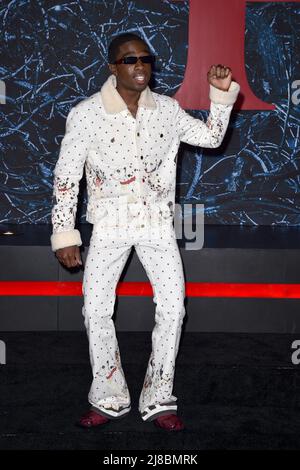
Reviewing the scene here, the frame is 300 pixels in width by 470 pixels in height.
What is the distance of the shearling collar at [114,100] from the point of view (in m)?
3.16

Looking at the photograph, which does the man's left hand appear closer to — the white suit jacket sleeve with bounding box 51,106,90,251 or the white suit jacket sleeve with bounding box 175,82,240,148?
the white suit jacket sleeve with bounding box 175,82,240,148

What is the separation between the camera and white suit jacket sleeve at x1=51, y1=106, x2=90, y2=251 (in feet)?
10.3

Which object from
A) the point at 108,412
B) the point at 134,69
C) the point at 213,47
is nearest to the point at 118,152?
the point at 134,69

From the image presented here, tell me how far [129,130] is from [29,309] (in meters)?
1.74

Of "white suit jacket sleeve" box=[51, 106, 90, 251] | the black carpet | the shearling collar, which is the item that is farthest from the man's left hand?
the black carpet

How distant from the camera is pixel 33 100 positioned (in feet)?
17.7

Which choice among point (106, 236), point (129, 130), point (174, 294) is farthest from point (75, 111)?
point (174, 294)

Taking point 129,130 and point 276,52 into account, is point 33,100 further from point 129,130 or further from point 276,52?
point 129,130

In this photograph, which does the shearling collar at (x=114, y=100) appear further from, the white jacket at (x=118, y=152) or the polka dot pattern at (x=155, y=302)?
the polka dot pattern at (x=155, y=302)

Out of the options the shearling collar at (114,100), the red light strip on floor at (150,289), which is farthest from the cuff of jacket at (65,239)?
the red light strip on floor at (150,289)

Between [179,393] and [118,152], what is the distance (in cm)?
117

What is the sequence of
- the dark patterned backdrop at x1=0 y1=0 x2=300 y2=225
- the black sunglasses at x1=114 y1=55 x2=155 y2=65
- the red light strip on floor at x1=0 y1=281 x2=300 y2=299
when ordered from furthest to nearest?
the dark patterned backdrop at x1=0 y1=0 x2=300 y2=225
the red light strip on floor at x1=0 y1=281 x2=300 y2=299
the black sunglasses at x1=114 y1=55 x2=155 y2=65

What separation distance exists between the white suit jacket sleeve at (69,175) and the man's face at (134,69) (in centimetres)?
22
